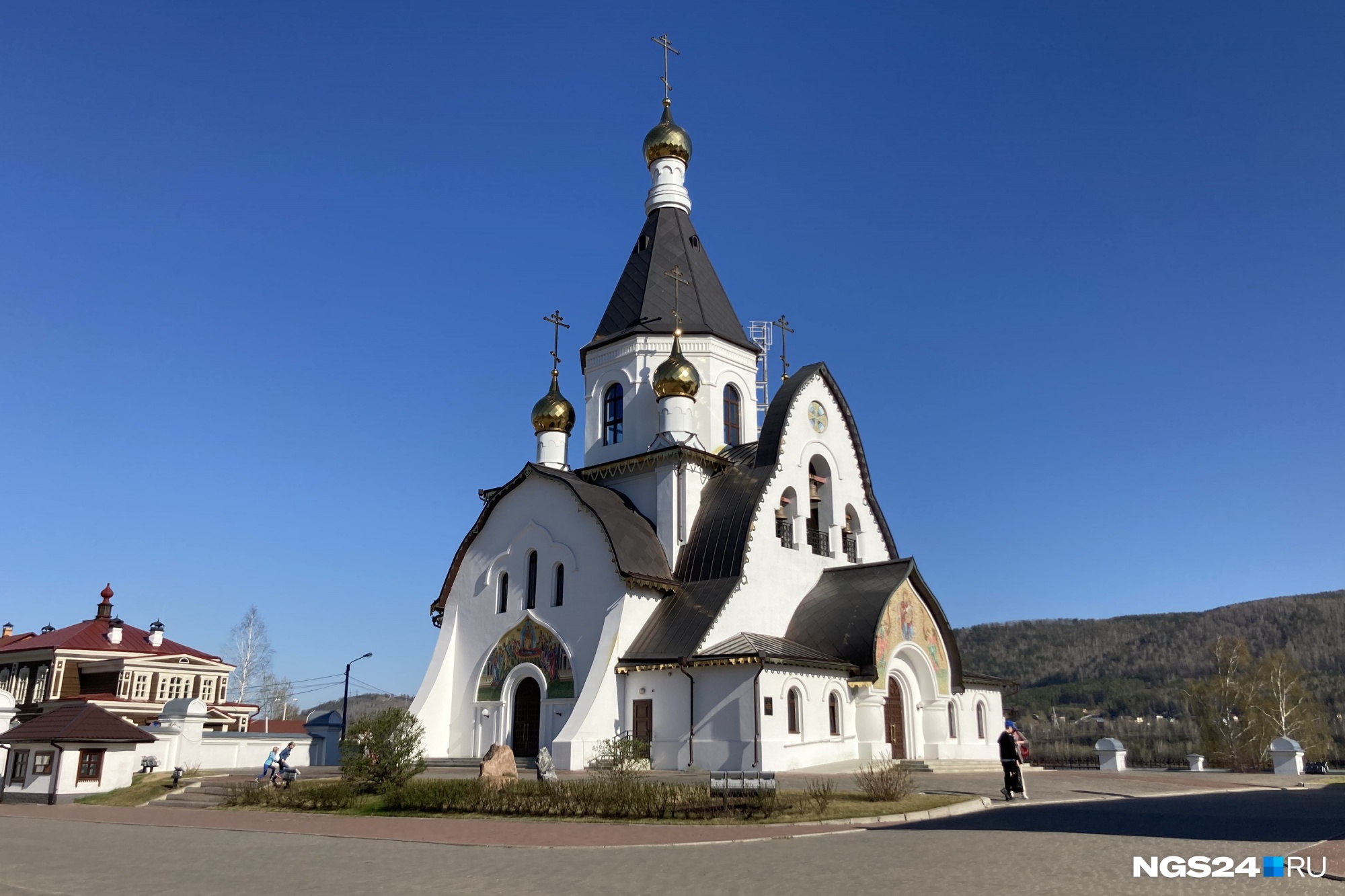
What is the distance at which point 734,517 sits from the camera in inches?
728

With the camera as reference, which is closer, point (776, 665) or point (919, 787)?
point (919, 787)

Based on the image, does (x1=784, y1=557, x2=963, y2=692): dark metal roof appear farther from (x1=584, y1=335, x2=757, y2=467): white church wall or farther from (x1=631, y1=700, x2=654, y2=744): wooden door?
(x1=584, y1=335, x2=757, y2=467): white church wall

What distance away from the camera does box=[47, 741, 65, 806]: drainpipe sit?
14500mm

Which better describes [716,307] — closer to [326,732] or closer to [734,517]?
[734,517]

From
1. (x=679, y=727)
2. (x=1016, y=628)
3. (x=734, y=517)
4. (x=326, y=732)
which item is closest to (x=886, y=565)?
(x=734, y=517)

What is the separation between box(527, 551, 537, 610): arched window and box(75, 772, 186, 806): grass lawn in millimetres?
6863

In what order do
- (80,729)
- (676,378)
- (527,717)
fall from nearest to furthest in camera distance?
(80,729)
(527,717)
(676,378)

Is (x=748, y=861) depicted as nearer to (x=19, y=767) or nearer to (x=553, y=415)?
(x=19, y=767)

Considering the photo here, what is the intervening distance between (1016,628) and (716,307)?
291 ft

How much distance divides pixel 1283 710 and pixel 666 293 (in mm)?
20710

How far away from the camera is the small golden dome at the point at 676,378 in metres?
19.8

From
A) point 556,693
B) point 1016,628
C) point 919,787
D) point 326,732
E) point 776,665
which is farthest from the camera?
point 1016,628

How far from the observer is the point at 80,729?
48.6 feet

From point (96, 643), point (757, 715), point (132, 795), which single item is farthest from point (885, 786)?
Answer: point (96, 643)
